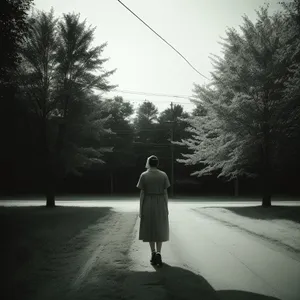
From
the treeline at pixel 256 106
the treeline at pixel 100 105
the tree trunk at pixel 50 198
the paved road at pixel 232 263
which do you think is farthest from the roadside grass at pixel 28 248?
the treeline at pixel 256 106

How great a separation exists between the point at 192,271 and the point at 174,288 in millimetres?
929

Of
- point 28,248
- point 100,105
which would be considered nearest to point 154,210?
point 28,248

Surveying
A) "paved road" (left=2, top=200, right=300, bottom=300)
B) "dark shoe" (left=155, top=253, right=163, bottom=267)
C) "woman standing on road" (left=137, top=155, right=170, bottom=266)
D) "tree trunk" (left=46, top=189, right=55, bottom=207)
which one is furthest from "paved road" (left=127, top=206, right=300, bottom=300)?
"tree trunk" (left=46, top=189, right=55, bottom=207)

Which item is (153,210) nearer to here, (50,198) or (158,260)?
(158,260)

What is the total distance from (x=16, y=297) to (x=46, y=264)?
1.75 meters

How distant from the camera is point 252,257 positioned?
19.9 ft

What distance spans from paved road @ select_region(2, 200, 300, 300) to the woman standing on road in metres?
0.48

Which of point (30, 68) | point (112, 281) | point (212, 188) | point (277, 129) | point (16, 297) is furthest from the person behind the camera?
point (212, 188)

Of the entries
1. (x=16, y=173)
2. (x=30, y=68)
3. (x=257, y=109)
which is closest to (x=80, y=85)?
(x=30, y=68)

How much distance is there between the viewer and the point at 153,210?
19.1ft

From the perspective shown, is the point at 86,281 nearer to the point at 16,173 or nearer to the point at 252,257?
the point at 252,257

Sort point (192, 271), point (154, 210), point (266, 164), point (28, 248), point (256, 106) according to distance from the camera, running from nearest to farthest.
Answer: point (192, 271)
point (154, 210)
point (28, 248)
point (256, 106)
point (266, 164)

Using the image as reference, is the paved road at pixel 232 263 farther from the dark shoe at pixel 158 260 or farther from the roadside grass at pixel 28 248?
the roadside grass at pixel 28 248

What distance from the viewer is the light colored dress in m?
5.77
